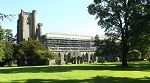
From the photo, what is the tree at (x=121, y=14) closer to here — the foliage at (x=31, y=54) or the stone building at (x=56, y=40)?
the foliage at (x=31, y=54)

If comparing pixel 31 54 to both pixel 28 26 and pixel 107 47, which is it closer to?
pixel 28 26

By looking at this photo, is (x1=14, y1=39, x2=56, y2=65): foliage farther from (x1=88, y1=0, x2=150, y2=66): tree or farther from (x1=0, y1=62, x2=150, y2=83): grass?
(x1=0, y1=62, x2=150, y2=83): grass

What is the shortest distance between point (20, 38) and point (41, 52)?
3542 cm

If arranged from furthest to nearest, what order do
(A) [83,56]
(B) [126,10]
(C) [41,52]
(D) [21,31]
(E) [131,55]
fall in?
(A) [83,56], (D) [21,31], (E) [131,55], (C) [41,52], (B) [126,10]

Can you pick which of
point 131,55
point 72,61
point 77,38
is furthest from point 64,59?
point 131,55

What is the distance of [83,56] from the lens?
13875 cm

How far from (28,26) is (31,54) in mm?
35945

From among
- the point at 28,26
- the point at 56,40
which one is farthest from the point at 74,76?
the point at 56,40

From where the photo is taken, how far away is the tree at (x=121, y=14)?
54.8m

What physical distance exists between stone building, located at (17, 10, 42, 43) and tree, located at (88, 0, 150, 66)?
68.4 m

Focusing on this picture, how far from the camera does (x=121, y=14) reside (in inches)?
2233

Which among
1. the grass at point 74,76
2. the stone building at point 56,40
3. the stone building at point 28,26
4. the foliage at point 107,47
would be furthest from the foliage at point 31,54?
the grass at point 74,76

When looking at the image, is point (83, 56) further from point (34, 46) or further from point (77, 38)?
point (34, 46)

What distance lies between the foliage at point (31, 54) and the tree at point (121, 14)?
36.0 metres
